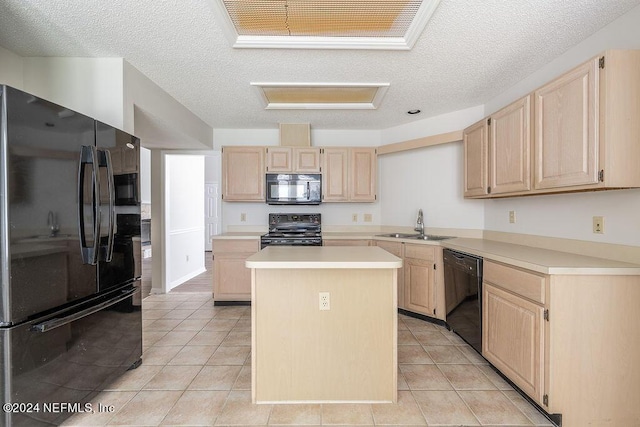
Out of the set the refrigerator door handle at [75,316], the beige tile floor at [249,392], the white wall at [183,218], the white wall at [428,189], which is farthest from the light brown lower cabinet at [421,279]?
the white wall at [183,218]

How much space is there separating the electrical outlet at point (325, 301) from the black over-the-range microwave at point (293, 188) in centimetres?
216

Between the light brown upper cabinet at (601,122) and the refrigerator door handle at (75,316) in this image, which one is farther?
the light brown upper cabinet at (601,122)

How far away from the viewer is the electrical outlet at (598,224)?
1.89 meters

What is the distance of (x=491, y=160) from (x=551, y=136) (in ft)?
2.19

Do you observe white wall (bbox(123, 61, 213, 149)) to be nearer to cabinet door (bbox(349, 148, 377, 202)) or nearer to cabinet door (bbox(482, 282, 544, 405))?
cabinet door (bbox(349, 148, 377, 202))

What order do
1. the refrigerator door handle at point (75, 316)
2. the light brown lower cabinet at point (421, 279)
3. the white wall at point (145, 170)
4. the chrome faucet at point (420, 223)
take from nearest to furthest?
the refrigerator door handle at point (75, 316), the light brown lower cabinet at point (421, 279), the chrome faucet at point (420, 223), the white wall at point (145, 170)

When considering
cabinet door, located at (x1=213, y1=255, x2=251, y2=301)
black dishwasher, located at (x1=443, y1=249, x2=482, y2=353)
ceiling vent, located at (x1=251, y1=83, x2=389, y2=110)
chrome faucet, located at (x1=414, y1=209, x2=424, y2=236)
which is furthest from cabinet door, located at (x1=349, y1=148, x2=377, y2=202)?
cabinet door, located at (x1=213, y1=255, x2=251, y2=301)

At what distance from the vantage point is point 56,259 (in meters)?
1.52

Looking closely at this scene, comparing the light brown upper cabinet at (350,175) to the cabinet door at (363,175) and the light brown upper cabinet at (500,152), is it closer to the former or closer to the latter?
the cabinet door at (363,175)

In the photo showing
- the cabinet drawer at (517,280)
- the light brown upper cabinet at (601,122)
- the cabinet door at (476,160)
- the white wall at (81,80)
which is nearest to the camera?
the light brown upper cabinet at (601,122)

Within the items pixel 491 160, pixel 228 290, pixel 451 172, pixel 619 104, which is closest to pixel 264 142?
pixel 228 290

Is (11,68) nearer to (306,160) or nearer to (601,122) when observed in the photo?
(306,160)

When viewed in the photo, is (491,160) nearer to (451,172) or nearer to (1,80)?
(451,172)

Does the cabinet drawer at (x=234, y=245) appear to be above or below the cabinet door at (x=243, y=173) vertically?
below
